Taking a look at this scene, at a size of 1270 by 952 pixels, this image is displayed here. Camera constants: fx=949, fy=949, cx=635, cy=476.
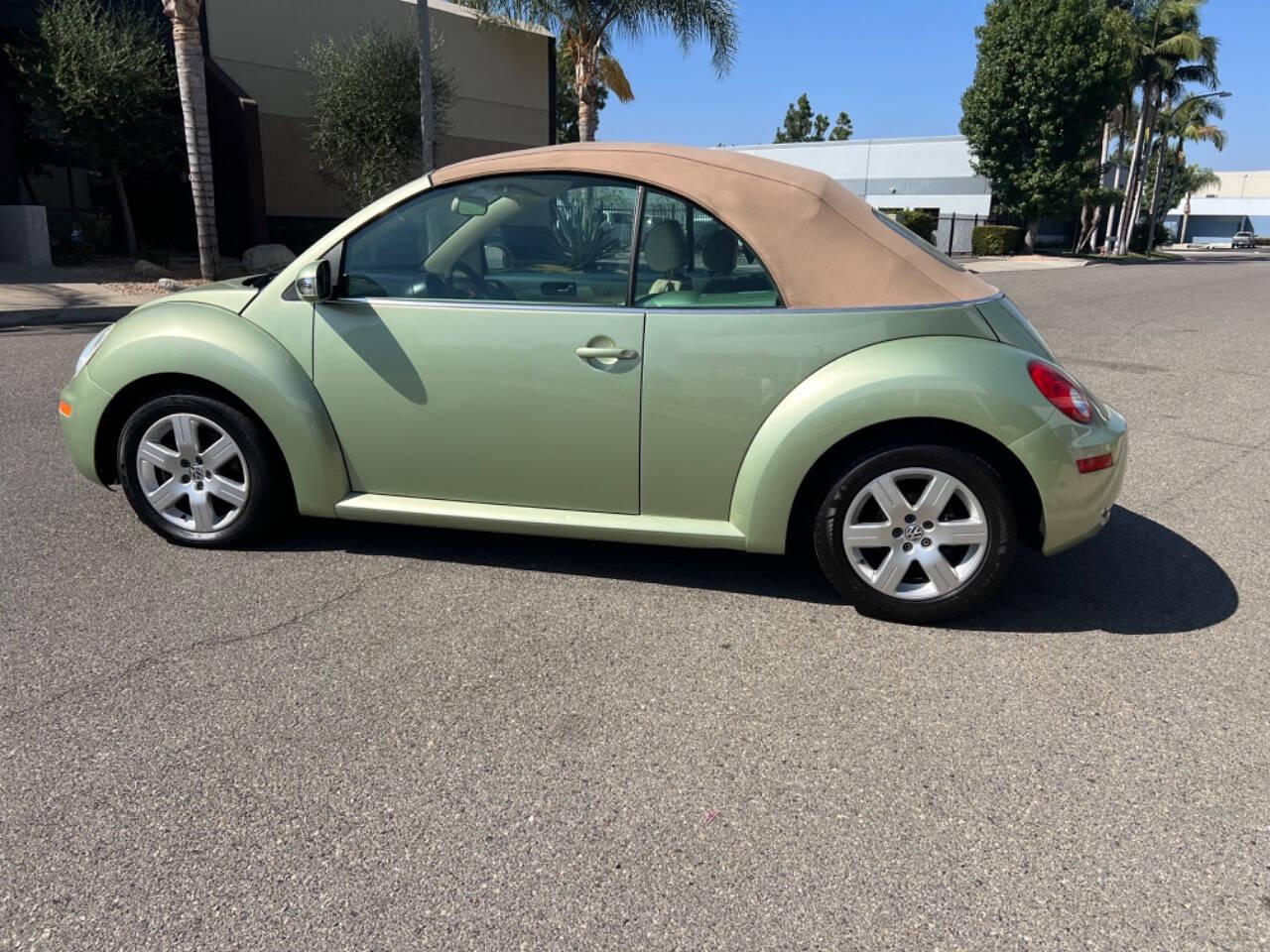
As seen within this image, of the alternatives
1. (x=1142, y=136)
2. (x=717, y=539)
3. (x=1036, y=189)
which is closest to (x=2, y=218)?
(x=717, y=539)

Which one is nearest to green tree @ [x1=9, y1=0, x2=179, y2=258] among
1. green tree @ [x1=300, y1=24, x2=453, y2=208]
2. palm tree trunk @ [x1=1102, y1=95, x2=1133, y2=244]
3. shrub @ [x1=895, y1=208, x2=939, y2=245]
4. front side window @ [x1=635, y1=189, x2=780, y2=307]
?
green tree @ [x1=300, y1=24, x2=453, y2=208]

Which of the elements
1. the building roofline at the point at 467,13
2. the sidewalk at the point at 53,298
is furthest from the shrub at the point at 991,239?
the sidewalk at the point at 53,298

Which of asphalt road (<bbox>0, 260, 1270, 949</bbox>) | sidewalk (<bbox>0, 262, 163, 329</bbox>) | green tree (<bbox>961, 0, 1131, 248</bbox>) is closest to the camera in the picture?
asphalt road (<bbox>0, 260, 1270, 949</bbox>)

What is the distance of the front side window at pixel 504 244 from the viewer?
3.65 m

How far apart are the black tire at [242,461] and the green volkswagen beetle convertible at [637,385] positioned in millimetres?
13

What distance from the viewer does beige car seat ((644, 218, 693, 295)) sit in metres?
3.58

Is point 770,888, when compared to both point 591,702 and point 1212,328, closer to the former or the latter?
point 591,702

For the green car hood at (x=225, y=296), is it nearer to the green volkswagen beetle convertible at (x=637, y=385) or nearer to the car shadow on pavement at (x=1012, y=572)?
the green volkswagen beetle convertible at (x=637, y=385)

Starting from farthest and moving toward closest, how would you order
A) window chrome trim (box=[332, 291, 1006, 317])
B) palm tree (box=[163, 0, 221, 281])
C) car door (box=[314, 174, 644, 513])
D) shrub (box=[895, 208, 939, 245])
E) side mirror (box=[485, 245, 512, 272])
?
shrub (box=[895, 208, 939, 245]) → palm tree (box=[163, 0, 221, 281]) → side mirror (box=[485, 245, 512, 272]) → car door (box=[314, 174, 644, 513]) → window chrome trim (box=[332, 291, 1006, 317])

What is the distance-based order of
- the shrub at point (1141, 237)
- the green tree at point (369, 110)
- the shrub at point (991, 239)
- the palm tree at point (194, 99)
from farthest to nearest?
the shrub at point (1141, 237), the shrub at point (991, 239), the green tree at point (369, 110), the palm tree at point (194, 99)

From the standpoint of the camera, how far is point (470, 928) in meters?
2.04

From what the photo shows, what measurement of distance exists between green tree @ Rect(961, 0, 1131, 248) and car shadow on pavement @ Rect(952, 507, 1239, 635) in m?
36.6

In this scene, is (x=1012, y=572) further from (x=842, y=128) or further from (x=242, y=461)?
(x=842, y=128)

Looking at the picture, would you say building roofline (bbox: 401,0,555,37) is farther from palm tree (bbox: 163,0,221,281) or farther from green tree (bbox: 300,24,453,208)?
palm tree (bbox: 163,0,221,281)
